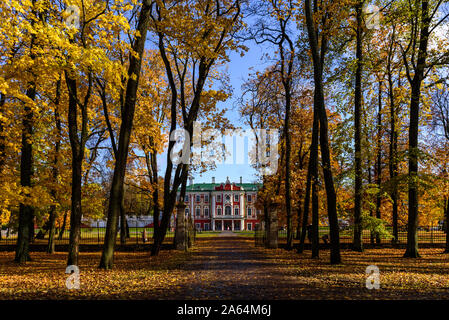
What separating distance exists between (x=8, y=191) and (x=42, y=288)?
5.06m

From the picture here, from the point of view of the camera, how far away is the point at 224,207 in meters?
81.8

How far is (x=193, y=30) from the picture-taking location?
47.6 feet

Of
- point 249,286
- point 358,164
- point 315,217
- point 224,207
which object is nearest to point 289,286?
point 249,286

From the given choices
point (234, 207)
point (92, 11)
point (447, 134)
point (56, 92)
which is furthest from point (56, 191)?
point (234, 207)

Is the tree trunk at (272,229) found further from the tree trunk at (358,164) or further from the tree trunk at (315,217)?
the tree trunk at (315,217)

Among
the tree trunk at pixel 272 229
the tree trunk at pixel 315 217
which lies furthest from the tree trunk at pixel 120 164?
the tree trunk at pixel 272 229

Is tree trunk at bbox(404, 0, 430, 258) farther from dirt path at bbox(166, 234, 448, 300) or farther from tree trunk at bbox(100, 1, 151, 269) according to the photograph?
tree trunk at bbox(100, 1, 151, 269)

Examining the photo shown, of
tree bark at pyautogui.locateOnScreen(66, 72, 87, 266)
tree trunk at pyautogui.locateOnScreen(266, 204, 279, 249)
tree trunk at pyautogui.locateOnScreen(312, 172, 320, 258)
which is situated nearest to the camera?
tree bark at pyautogui.locateOnScreen(66, 72, 87, 266)

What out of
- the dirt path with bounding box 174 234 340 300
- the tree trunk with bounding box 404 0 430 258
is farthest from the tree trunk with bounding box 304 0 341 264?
the tree trunk with bounding box 404 0 430 258

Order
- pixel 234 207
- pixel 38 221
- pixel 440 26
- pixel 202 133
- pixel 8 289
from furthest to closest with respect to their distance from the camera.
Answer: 1. pixel 234 207
2. pixel 38 221
3. pixel 202 133
4. pixel 440 26
5. pixel 8 289

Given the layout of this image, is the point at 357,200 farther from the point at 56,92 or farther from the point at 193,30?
the point at 56,92

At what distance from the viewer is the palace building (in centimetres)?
8156

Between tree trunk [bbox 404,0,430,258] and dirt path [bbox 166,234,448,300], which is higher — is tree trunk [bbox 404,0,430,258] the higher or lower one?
the higher one

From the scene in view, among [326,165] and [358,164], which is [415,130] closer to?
[358,164]
